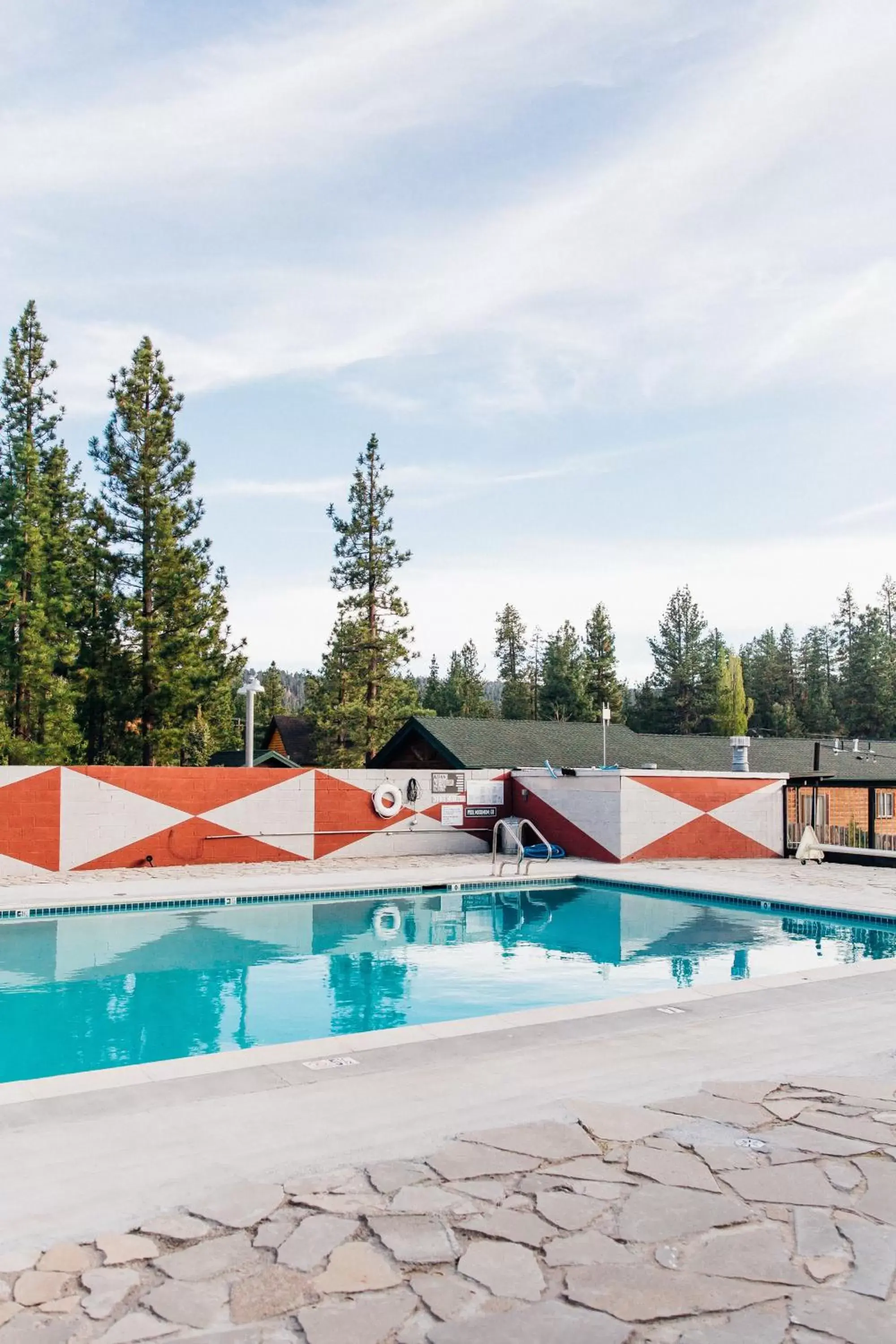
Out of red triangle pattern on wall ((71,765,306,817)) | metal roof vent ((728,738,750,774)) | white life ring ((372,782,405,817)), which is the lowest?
white life ring ((372,782,405,817))

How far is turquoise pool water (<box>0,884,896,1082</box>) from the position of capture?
766cm

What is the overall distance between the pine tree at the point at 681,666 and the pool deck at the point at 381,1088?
142ft

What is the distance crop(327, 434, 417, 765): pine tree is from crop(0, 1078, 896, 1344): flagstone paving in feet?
85.1

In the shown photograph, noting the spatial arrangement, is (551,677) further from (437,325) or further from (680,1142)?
(680,1142)

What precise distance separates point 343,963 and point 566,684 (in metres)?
36.7

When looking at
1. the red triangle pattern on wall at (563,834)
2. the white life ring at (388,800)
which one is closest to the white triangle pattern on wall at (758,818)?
the red triangle pattern on wall at (563,834)

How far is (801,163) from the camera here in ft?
43.5

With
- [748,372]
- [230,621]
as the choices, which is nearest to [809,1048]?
[748,372]

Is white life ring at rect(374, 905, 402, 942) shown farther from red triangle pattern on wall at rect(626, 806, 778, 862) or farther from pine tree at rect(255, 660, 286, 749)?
pine tree at rect(255, 660, 286, 749)

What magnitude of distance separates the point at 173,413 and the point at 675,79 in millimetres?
18229

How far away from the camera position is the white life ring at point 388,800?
701 inches

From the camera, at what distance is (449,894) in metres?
14.3

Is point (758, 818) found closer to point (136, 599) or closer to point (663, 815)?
point (663, 815)

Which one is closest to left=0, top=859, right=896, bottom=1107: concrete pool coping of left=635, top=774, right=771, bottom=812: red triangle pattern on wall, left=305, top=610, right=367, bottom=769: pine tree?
left=635, top=774, right=771, bottom=812: red triangle pattern on wall
